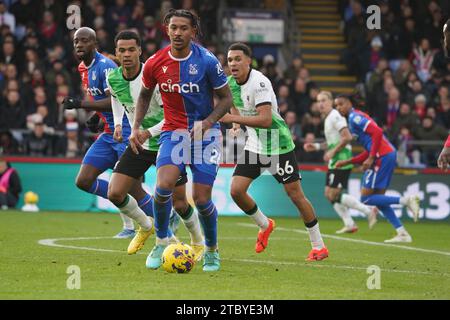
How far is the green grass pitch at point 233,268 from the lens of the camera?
29.1 ft

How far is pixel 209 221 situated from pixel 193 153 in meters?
0.75

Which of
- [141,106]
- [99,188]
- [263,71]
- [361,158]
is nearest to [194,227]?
[141,106]

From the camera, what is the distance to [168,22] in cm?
1068

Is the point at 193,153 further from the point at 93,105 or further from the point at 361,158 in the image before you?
the point at 361,158

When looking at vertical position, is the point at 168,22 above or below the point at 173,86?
above

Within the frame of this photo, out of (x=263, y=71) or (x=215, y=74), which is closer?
(x=215, y=74)

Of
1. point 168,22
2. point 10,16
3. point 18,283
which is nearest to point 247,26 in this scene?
point 10,16

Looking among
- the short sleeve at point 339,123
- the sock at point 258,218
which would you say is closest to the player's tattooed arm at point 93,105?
the sock at point 258,218

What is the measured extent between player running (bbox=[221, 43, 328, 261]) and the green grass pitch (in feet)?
1.84

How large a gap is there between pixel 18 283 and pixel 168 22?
3.12 metres

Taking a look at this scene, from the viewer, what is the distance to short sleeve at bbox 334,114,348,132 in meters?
18.3

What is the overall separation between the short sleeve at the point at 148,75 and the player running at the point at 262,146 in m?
1.47

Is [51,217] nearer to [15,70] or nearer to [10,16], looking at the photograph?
[15,70]

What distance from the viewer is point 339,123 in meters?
18.4
